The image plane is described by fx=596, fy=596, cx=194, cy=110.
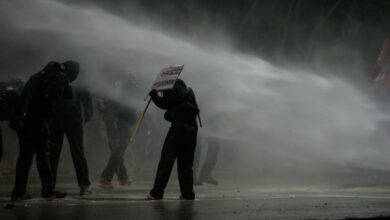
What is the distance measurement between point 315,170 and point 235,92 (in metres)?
3.40

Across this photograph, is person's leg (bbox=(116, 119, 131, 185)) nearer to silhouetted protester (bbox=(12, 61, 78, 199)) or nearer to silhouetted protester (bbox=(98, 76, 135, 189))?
silhouetted protester (bbox=(98, 76, 135, 189))

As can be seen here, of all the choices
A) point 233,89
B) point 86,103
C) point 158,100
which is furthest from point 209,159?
point 158,100

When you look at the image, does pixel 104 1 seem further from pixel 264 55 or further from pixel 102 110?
pixel 264 55

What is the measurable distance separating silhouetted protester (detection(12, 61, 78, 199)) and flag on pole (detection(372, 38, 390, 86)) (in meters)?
12.9

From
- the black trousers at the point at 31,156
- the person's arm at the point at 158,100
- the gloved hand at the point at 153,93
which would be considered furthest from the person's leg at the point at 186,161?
the black trousers at the point at 31,156

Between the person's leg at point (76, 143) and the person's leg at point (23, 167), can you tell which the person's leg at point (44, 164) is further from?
the person's leg at point (76, 143)

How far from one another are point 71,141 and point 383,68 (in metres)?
13.8

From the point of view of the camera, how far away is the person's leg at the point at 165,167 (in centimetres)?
686

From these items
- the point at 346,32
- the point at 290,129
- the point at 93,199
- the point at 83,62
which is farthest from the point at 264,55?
the point at 93,199

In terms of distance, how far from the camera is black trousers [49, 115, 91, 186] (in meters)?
7.45

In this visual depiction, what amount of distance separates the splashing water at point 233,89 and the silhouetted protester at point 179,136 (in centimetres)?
240

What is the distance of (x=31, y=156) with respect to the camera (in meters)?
6.43

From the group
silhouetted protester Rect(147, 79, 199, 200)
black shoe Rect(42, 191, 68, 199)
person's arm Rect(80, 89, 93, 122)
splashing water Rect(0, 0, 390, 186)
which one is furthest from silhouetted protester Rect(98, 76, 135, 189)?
black shoe Rect(42, 191, 68, 199)

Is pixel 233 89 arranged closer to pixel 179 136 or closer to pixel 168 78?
pixel 179 136
